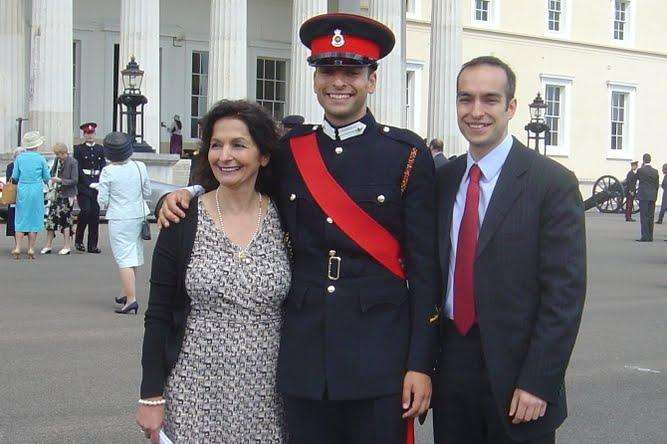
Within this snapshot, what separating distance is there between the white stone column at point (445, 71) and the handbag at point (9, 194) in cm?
1906

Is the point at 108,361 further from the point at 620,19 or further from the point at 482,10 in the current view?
the point at 620,19

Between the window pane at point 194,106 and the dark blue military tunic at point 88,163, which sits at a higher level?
the window pane at point 194,106

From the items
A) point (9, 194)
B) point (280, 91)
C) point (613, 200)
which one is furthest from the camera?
point (280, 91)

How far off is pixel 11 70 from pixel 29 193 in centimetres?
1418

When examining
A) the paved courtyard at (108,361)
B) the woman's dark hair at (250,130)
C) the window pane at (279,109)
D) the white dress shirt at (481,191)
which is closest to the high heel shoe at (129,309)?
the paved courtyard at (108,361)

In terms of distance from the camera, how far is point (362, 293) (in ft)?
12.1

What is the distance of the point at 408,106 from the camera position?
3919 centimetres

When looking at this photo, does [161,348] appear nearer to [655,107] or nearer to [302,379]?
[302,379]

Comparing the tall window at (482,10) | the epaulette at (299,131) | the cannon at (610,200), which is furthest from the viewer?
the tall window at (482,10)

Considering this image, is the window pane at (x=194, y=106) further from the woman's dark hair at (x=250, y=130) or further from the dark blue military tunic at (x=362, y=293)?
the dark blue military tunic at (x=362, y=293)

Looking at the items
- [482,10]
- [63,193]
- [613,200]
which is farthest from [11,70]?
[613,200]

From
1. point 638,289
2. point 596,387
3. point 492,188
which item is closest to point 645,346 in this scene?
point 596,387

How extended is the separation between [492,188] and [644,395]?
Result: 4584 millimetres

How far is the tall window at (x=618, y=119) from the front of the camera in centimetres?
4578
